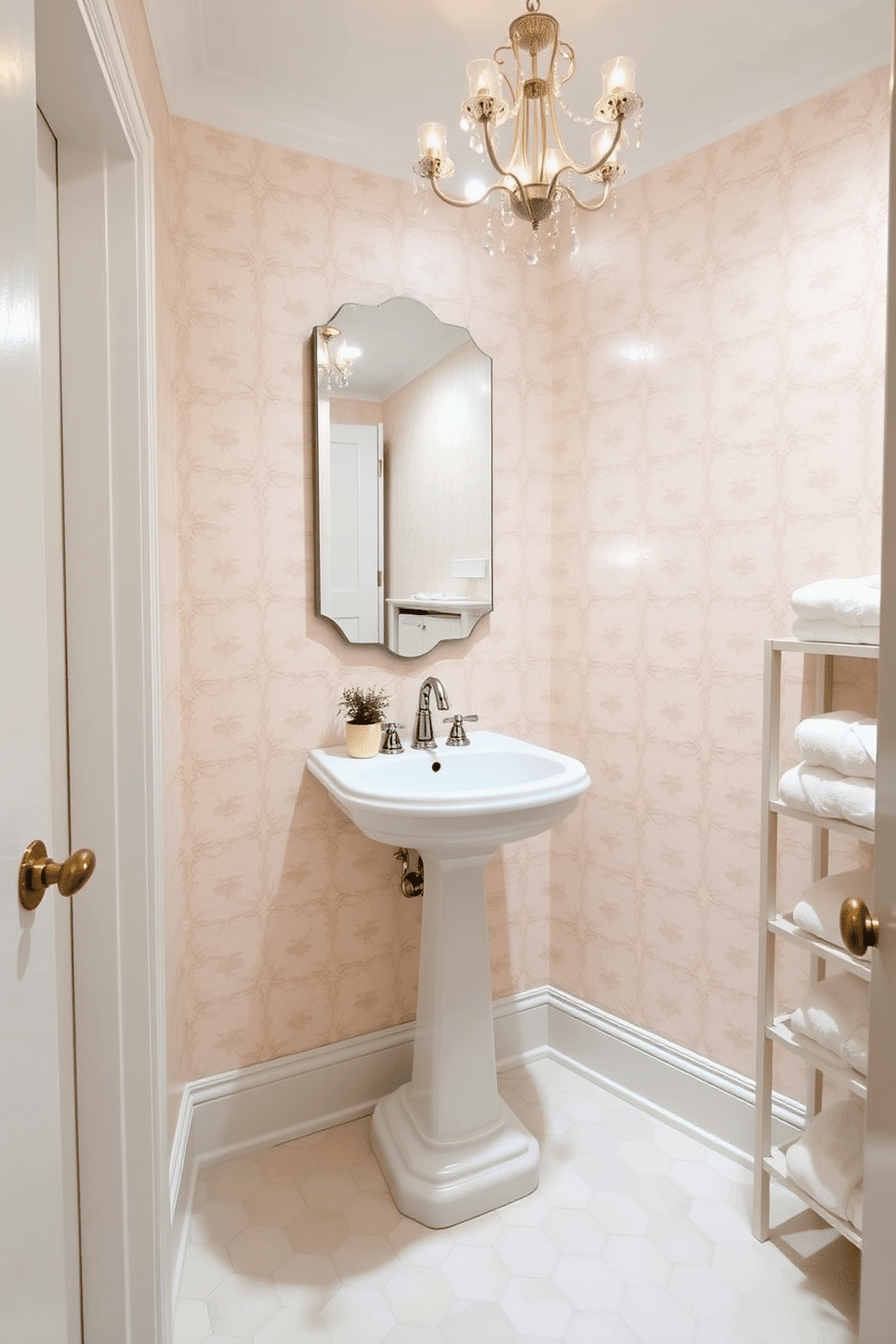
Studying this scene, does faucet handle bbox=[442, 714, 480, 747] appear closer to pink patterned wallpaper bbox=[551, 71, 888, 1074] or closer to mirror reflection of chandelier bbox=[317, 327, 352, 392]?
pink patterned wallpaper bbox=[551, 71, 888, 1074]

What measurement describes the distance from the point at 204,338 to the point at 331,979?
1604 millimetres

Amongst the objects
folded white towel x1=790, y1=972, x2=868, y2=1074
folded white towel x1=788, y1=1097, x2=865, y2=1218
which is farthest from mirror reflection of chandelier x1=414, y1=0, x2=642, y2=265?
folded white towel x1=788, y1=1097, x2=865, y2=1218

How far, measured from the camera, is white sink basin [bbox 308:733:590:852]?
1.53 m

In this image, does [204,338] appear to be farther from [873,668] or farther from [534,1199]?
[534,1199]

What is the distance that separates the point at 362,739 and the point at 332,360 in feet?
3.06

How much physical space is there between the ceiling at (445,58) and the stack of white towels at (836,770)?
4.34ft

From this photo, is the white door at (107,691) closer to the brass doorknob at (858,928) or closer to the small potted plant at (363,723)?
the small potted plant at (363,723)

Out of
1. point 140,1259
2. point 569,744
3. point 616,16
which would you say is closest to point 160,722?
point 140,1259

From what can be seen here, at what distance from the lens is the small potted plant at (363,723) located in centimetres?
194

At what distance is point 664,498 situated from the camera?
2045 mm

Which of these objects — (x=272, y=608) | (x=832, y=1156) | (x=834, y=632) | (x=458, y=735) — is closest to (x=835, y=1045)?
(x=832, y=1156)

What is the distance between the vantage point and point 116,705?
1.30 m

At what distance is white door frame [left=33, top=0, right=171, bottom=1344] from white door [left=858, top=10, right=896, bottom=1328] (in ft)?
3.48

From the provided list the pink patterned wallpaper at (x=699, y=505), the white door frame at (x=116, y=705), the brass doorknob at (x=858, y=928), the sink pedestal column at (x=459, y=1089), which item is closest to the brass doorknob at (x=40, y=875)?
the white door frame at (x=116, y=705)
